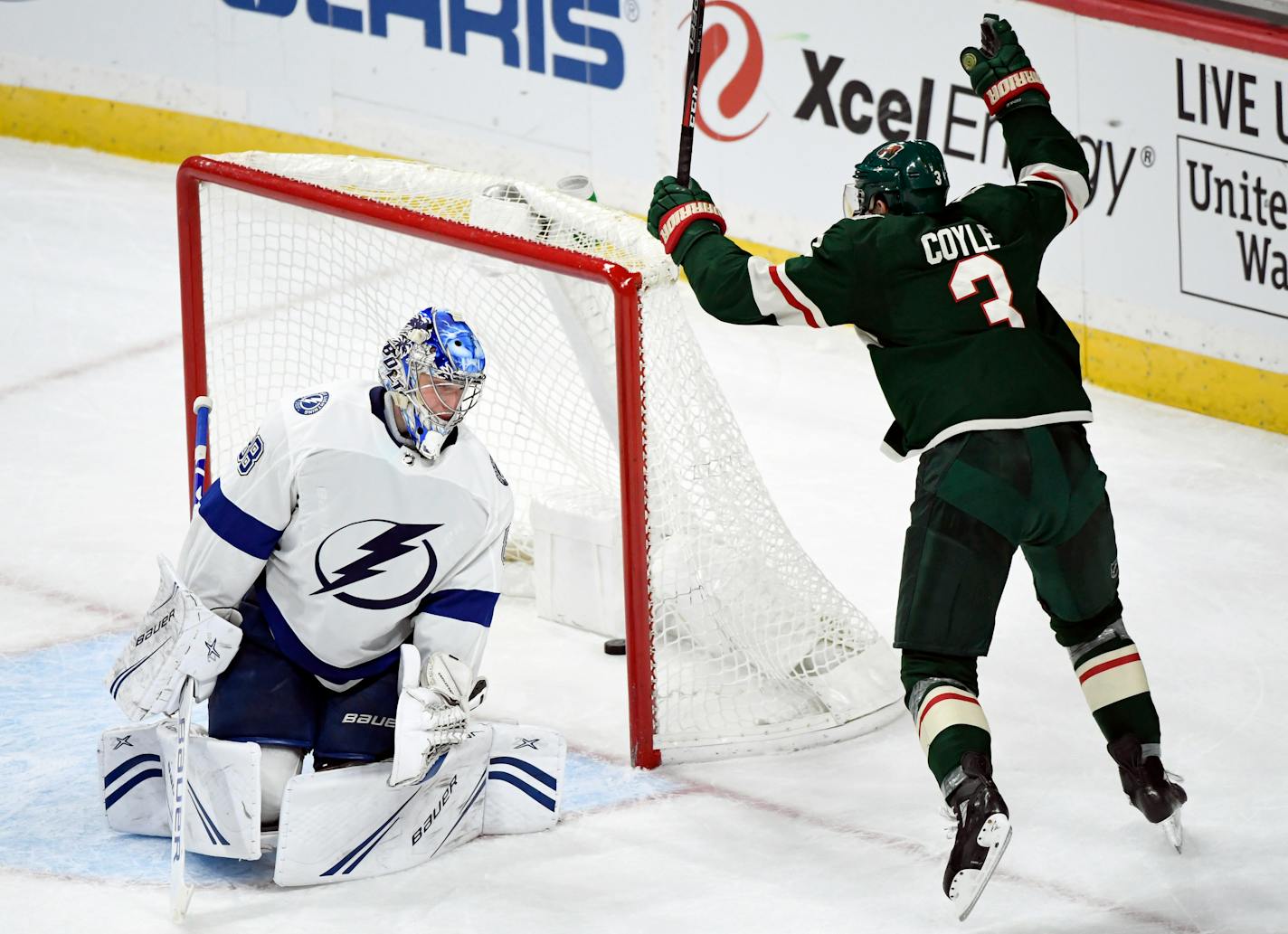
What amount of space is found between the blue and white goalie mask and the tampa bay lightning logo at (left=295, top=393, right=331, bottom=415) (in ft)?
0.36

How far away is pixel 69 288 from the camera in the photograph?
6410mm

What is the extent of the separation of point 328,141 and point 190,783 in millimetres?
3942

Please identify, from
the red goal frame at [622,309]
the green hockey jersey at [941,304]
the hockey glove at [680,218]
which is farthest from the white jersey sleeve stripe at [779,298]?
the red goal frame at [622,309]

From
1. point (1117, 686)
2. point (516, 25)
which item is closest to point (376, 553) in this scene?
point (1117, 686)

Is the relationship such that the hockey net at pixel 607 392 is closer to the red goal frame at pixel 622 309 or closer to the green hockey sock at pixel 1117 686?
the red goal frame at pixel 622 309

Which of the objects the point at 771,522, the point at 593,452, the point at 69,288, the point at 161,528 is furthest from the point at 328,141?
the point at 771,522

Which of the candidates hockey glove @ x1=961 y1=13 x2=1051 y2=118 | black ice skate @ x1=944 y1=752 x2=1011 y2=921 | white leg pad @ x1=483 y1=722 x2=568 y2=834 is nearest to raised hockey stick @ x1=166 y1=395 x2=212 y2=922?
white leg pad @ x1=483 y1=722 x2=568 y2=834

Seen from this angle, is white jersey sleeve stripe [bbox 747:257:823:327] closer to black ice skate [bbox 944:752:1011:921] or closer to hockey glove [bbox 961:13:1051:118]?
hockey glove [bbox 961:13:1051:118]

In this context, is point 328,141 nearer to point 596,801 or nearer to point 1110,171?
point 1110,171

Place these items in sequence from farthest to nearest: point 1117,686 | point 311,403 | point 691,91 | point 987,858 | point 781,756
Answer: point 781,756, point 691,91, point 1117,686, point 311,403, point 987,858

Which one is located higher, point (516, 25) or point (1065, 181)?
point (516, 25)

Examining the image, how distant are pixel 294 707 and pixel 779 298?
1.03 m

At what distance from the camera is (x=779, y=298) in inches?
135

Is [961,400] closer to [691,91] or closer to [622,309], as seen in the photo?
[622,309]
